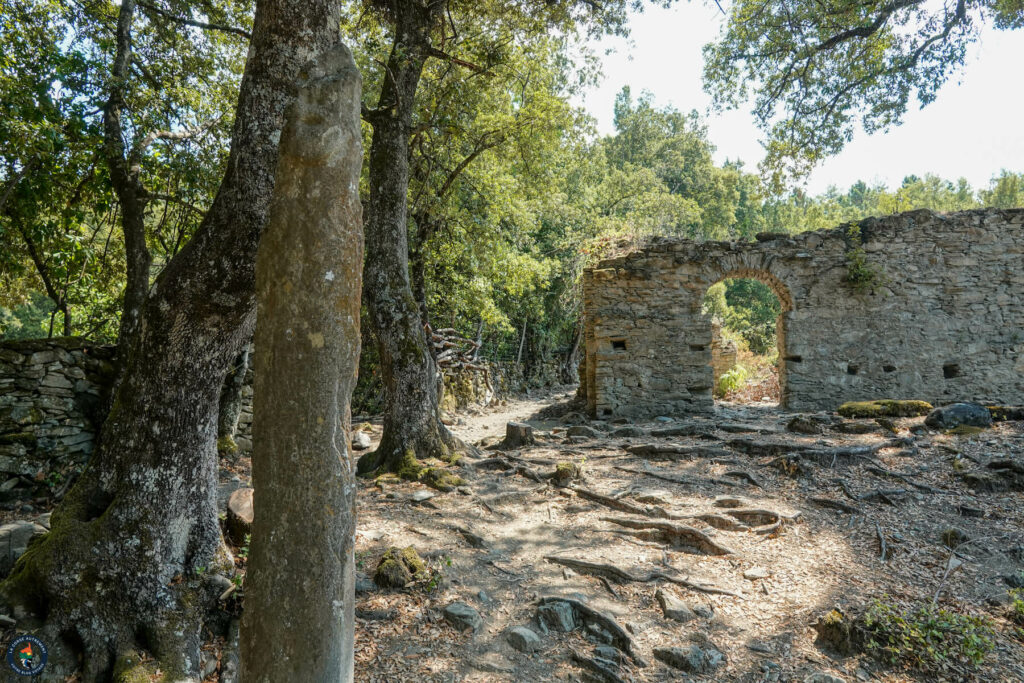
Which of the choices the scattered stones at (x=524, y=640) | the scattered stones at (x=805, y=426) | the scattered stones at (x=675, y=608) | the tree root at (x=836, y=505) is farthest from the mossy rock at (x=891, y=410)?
the scattered stones at (x=524, y=640)

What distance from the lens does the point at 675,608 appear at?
→ 3.81 meters

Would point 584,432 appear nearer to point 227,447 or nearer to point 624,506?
point 624,506

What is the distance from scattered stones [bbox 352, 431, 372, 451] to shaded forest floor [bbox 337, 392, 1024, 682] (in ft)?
7.01

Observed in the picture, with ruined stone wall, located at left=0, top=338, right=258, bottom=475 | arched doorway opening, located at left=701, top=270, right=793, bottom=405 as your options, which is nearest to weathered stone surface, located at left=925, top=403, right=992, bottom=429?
arched doorway opening, located at left=701, top=270, right=793, bottom=405

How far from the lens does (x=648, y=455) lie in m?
7.47

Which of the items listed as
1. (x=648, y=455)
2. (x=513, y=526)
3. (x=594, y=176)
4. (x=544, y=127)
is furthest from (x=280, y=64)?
(x=594, y=176)

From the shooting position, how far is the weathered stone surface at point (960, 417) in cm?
759

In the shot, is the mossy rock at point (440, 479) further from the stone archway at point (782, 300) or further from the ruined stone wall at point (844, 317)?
the stone archway at point (782, 300)

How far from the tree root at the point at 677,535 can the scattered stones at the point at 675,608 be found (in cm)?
92

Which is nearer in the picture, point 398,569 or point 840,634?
point 840,634

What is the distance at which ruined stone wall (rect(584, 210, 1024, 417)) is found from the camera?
32.7 feet

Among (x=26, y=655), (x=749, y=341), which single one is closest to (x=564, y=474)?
(x=26, y=655)

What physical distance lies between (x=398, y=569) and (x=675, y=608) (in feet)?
6.34

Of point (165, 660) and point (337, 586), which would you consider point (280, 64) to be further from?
point (165, 660)
